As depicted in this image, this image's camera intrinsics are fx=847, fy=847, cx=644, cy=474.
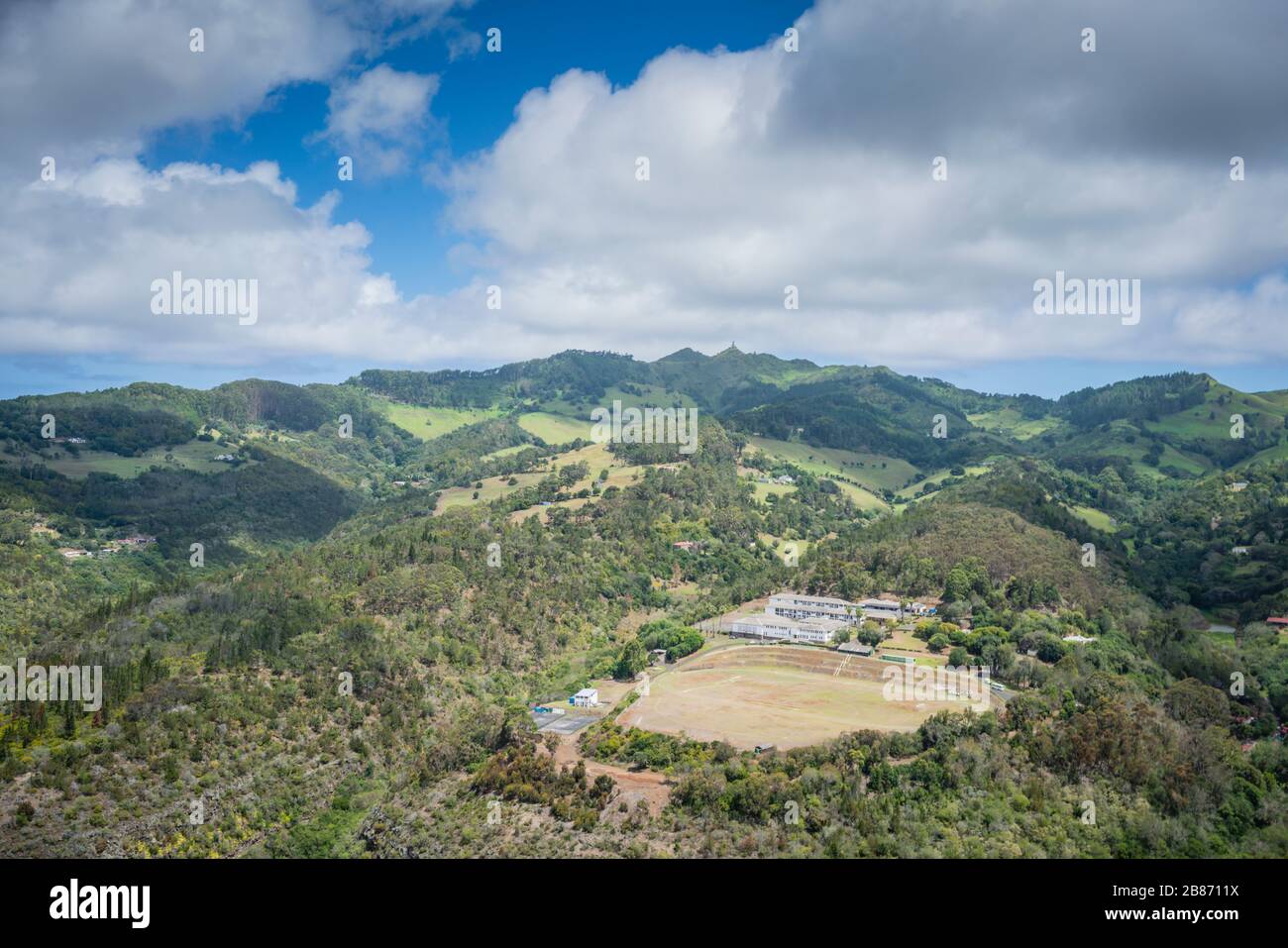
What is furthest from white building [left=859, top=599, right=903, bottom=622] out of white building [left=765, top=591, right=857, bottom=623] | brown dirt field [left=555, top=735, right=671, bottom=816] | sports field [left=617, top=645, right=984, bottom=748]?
brown dirt field [left=555, top=735, right=671, bottom=816]

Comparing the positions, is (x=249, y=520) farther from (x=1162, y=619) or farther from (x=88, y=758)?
(x=1162, y=619)

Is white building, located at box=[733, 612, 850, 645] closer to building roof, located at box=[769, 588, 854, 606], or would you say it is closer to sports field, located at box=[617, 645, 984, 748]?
sports field, located at box=[617, 645, 984, 748]

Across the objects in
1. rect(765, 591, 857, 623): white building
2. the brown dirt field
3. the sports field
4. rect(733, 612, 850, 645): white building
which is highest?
rect(765, 591, 857, 623): white building

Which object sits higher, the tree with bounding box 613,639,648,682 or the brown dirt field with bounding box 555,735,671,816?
the tree with bounding box 613,639,648,682

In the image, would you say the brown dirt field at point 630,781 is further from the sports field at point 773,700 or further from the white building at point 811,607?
the white building at point 811,607

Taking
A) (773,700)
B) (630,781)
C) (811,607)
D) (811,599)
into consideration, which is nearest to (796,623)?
(811,607)
